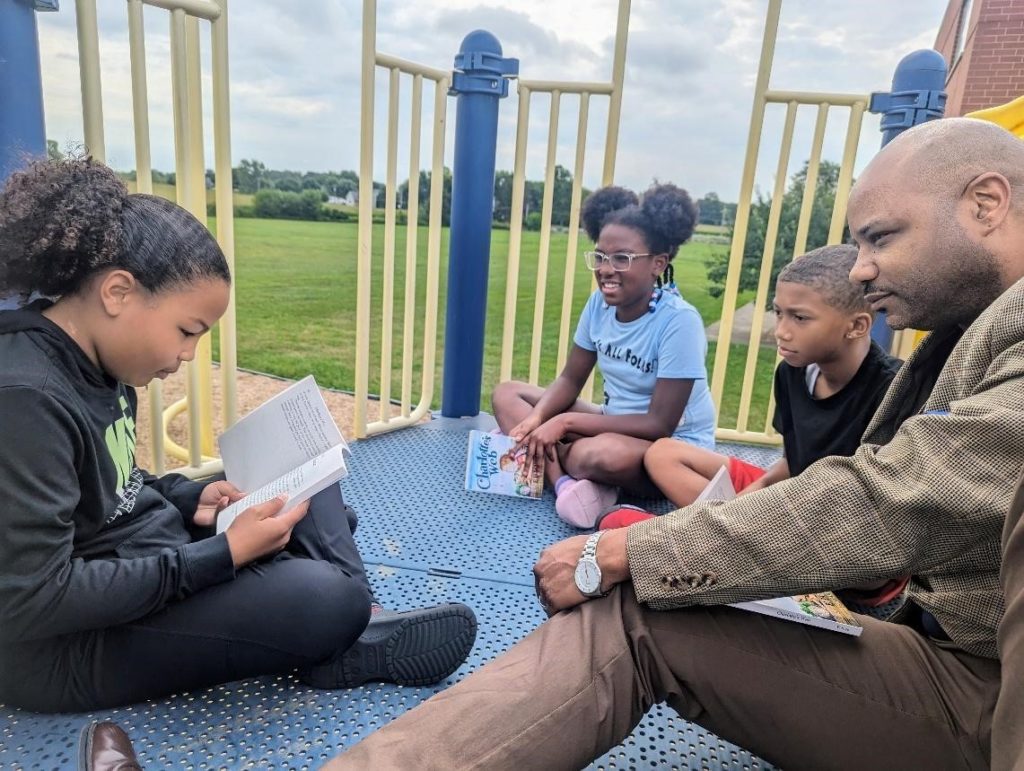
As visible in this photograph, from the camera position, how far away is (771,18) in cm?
277

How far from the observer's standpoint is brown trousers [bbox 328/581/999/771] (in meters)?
0.89

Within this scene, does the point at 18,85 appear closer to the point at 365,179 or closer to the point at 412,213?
the point at 365,179

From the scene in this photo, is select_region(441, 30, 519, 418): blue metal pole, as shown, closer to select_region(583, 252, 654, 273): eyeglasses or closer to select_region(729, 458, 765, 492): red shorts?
select_region(583, 252, 654, 273): eyeglasses

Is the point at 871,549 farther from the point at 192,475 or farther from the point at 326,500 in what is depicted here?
the point at 192,475

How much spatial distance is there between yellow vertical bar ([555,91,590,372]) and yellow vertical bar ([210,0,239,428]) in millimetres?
1419

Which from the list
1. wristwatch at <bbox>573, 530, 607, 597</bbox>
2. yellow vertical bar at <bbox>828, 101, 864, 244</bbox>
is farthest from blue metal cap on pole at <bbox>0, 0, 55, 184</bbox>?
yellow vertical bar at <bbox>828, 101, 864, 244</bbox>

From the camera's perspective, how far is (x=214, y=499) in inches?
→ 61.7

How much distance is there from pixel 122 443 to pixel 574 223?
221 centimetres

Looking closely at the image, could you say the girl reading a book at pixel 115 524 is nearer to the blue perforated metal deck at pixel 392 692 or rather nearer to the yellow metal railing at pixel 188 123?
the blue perforated metal deck at pixel 392 692

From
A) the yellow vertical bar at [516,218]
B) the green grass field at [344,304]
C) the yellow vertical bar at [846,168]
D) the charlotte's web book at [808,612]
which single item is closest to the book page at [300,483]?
the charlotte's web book at [808,612]

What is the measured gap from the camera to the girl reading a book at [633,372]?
7.72 feet

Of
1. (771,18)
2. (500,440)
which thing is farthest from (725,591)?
(771,18)

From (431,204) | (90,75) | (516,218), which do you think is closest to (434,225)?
(431,204)

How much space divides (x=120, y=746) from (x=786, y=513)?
1084mm
